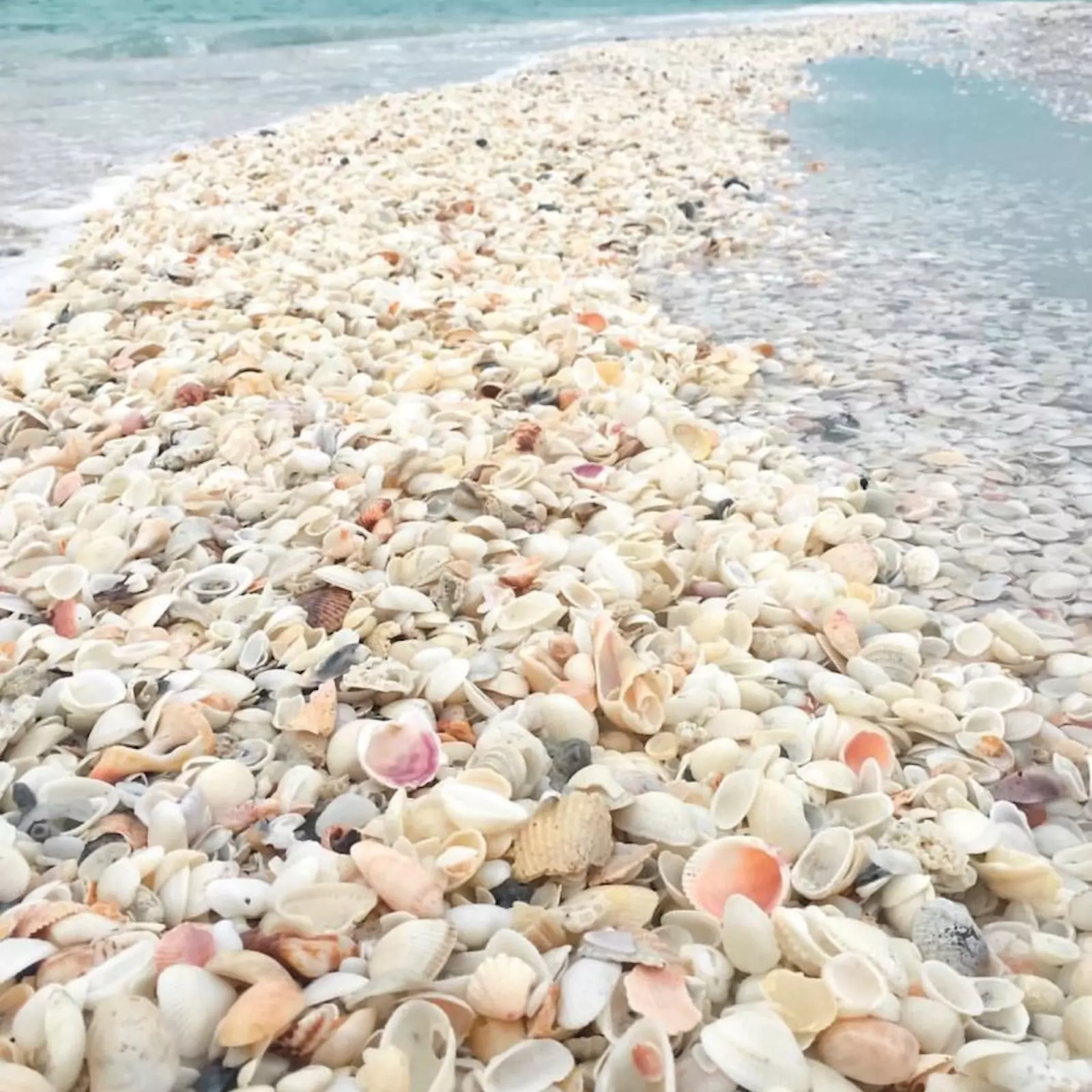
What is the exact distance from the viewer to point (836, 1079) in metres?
1.33

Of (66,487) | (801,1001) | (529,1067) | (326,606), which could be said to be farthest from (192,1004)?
(66,487)

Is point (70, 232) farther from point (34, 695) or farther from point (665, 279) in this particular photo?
point (34, 695)

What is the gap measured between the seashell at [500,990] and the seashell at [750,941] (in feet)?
0.90

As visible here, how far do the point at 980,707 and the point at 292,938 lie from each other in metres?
1.28

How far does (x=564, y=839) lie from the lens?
5.30 ft

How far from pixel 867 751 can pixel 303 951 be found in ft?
3.23

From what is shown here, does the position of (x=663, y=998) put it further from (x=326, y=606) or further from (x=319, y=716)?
(x=326, y=606)

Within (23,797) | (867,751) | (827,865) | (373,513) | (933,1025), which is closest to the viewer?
(933,1025)

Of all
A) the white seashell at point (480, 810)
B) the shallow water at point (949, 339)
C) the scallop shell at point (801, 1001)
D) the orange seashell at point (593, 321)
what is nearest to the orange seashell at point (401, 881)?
the white seashell at point (480, 810)

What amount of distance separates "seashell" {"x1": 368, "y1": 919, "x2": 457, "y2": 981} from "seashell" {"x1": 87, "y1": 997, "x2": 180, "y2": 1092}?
10.2 inches

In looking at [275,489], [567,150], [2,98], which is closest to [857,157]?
[567,150]

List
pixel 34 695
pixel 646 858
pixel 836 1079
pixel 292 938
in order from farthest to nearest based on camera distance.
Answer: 1. pixel 34 695
2. pixel 646 858
3. pixel 292 938
4. pixel 836 1079

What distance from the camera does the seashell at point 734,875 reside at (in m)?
1.58

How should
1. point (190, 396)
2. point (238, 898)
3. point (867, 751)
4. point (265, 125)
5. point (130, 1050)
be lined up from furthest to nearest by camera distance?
point (265, 125) < point (190, 396) < point (867, 751) < point (238, 898) < point (130, 1050)
